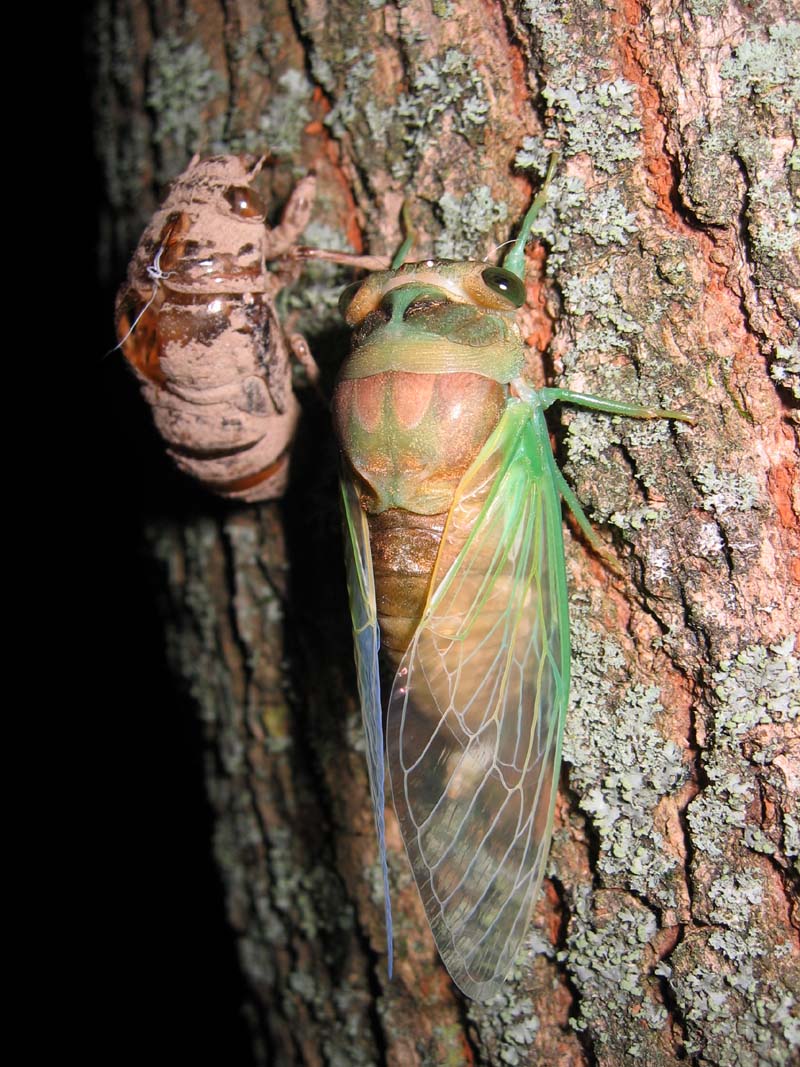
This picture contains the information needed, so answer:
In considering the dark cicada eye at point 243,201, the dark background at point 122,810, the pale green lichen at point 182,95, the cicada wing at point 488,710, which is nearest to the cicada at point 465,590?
the cicada wing at point 488,710

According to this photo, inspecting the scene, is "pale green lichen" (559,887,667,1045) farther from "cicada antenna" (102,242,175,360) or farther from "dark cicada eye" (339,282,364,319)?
"cicada antenna" (102,242,175,360)

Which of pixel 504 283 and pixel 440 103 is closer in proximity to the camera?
pixel 504 283

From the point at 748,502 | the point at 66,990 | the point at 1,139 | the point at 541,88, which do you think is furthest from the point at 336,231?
the point at 66,990

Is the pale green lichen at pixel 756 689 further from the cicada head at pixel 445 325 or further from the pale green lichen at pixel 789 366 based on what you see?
the cicada head at pixel 445 325

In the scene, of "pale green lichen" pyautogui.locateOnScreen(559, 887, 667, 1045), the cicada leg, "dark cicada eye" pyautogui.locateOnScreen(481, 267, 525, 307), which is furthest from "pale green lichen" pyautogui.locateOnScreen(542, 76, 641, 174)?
"pale green lichen" pyautogui.locateOnScreen(559, 887, 667, 1045)

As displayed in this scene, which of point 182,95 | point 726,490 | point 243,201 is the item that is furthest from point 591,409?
point 182,95

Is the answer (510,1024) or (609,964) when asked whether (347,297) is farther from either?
(510,1024)

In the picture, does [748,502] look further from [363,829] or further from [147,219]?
[147,219]
